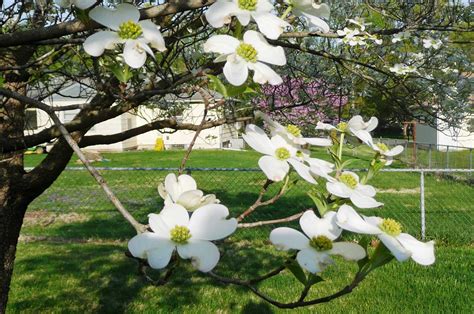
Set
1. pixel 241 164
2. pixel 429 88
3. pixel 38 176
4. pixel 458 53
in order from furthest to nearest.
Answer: pixel 241 164 < pixel 458 53 < pixel 429 88 < pixel 38 176

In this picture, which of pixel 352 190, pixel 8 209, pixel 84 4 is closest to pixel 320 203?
pixel 352 190

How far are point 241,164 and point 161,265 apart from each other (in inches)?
643

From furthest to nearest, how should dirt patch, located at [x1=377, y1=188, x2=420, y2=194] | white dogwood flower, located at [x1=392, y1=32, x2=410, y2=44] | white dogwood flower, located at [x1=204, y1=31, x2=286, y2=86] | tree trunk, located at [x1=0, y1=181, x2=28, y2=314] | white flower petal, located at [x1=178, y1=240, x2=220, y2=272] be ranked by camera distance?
dirt patch, located at [x1=377, y1=188, x2=420, y2=194]
white dogwood flower, located at [x1=392, y1=32, x2=410, y2=44]
tree trunk, located at [x1=0, y1=181, x2=28, y2=314]
white dogwood flower, located at [x1=204, y1=31, x2=286, y2=86]
white flower petal, located at [x1=178, y1=240, x2=220, y2=272]

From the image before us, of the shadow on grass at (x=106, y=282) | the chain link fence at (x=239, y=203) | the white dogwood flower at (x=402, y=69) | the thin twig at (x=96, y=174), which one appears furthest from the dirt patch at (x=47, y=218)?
the thin twig at (x=96, y=174)

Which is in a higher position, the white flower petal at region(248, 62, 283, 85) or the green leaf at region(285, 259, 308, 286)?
the white flower petal at region(248, 62, 283, 85)

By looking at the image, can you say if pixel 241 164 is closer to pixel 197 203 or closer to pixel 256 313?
pixel 256 313

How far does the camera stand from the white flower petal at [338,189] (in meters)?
0.77

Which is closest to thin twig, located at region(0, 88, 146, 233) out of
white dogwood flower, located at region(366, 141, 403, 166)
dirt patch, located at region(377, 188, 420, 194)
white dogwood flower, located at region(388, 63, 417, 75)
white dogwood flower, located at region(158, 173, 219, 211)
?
white dogwood flower, located at region(158, 173, 219, 211)

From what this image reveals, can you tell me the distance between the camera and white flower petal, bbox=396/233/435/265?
2.38ft

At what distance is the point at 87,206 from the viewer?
9406 millimetres

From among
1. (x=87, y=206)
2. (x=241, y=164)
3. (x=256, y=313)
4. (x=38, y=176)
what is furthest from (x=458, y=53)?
(x=241, y=164)

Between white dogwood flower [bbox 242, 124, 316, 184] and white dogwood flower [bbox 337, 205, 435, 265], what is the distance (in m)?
0.09

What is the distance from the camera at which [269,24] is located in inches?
32.3

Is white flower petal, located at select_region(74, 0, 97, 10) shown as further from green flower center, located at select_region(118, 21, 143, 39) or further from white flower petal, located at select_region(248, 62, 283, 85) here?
white flower petal, located at select_region(248, 62, 283, 85)
